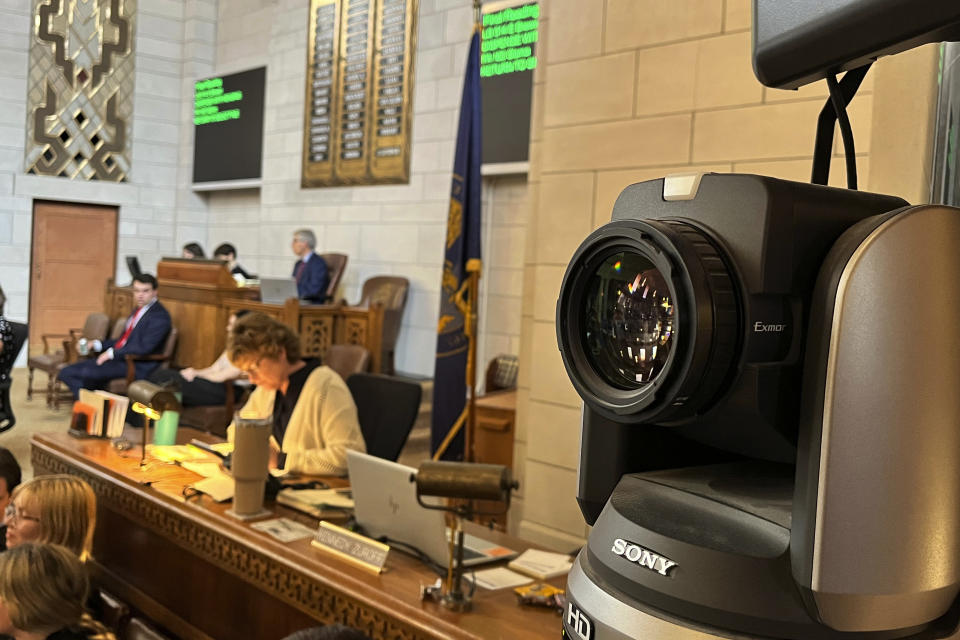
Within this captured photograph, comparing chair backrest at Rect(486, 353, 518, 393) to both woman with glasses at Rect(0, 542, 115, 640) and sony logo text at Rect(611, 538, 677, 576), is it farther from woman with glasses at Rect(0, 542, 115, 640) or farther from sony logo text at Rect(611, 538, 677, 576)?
sony logo text at Rect(611, 538, 677, 576)

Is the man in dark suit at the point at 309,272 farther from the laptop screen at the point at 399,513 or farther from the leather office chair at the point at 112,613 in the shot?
the laptop screen at the point at 399,513

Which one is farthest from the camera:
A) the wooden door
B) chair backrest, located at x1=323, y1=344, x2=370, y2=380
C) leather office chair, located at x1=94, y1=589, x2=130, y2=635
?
the wooden door

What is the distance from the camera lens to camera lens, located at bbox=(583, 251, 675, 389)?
0.65m

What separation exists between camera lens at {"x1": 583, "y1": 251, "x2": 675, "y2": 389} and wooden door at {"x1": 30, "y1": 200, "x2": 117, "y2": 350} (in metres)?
12.0

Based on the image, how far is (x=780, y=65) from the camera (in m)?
0.73

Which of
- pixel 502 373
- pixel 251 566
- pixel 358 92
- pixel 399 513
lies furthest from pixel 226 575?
pixel 358 92

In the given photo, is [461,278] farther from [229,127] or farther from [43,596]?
[229,127]

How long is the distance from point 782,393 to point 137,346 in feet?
22.0

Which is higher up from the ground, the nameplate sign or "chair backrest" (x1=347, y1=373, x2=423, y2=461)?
"chair backrest" (x1=347, y1=373, x2=423, y2=461)

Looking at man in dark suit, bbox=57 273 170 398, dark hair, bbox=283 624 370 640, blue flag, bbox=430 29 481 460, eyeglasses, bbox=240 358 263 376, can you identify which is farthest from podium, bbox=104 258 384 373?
dark hair, bbox=283 624 370 640

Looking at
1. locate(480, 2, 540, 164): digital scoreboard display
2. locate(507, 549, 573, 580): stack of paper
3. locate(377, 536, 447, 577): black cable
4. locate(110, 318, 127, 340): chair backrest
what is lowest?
locate(507, 549, 573, 580): stack of paper

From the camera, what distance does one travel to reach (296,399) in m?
3.44

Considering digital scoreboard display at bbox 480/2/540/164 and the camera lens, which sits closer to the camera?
the camera lens

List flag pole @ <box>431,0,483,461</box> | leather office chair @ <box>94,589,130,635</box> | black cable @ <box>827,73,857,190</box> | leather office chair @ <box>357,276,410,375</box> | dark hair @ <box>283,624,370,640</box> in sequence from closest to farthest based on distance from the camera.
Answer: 1. black cable @ <box>827,73,857,190</box>
2. dark hair @ <box>283,624,370,640</box>
3. leather office chair @ <box>94,589,130,635</box>
4. flag pole @ <box>431,0,483,461</box>
5. leather office chair @ <box>357,276,410,375</box>
